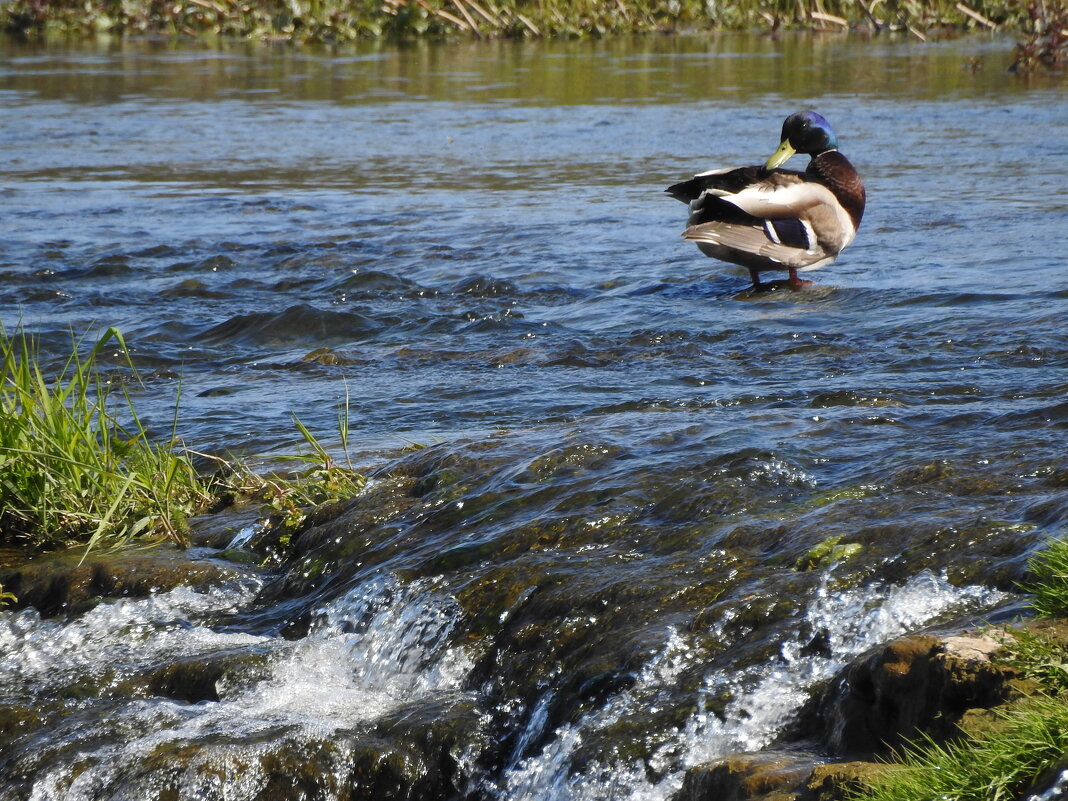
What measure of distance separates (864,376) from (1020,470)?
1.67 m

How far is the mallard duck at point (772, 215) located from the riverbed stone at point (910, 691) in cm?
446

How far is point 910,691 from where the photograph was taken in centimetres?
268

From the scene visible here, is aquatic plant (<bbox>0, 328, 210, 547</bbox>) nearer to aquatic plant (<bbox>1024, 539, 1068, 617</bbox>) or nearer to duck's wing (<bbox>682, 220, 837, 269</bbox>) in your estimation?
aquatic plant (<bbox>1024, 539, 1068, 617</bbox>)

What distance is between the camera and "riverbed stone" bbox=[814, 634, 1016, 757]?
2.60 metres

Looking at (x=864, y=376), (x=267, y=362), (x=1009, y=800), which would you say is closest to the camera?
(x=1009, y=800)

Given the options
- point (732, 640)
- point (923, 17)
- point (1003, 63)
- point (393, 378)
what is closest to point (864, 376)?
point (393, 378)

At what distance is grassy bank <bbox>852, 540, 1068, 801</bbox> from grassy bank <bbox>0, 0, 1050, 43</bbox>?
80.0 ft

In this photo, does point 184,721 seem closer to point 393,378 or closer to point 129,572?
point 129,572

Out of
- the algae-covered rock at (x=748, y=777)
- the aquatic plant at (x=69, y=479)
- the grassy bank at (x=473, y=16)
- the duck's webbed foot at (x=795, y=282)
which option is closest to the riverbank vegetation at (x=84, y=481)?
the aquatic plant at (x=69, y=479)

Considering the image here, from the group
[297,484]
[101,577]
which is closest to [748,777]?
[101,577]

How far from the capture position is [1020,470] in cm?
379

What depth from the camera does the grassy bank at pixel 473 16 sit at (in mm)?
25906

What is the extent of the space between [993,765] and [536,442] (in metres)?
2.42

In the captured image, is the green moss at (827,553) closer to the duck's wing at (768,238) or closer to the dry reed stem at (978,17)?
the duck's wing at (768,238)
